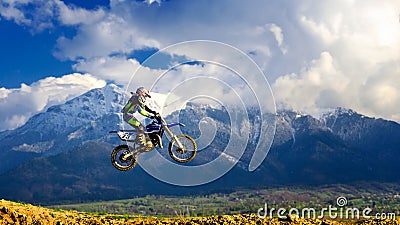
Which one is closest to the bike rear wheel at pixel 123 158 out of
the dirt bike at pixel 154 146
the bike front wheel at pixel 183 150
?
the dirt bike at pixel 154 146

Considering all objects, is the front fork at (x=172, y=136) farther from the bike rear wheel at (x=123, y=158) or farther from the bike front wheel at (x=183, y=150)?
the bike rear wheel at (x=123, y=158)

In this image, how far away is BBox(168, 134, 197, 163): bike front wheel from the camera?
25.4m

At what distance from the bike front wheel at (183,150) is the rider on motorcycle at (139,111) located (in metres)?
1.26

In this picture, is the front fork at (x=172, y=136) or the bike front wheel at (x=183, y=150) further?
the bike front wheel at (x=183, y=150)

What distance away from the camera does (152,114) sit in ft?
80.7

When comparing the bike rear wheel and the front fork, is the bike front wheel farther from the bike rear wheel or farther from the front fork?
the bike rear wheel

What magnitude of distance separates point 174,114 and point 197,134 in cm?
224

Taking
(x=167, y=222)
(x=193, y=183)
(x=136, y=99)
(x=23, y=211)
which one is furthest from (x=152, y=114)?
(x=23, y=211)

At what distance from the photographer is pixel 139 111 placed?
78.9ft

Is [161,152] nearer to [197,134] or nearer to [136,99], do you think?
[197,134]

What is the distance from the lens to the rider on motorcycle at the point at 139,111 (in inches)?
948

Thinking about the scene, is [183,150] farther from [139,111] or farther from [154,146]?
[139,111]

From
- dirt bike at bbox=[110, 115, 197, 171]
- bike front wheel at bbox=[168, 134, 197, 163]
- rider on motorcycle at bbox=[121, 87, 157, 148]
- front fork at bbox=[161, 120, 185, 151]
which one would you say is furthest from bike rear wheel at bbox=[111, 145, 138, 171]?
front fork at bbox=[161, 120, 185, 151]

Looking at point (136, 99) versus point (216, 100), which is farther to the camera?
point (216, 100)
